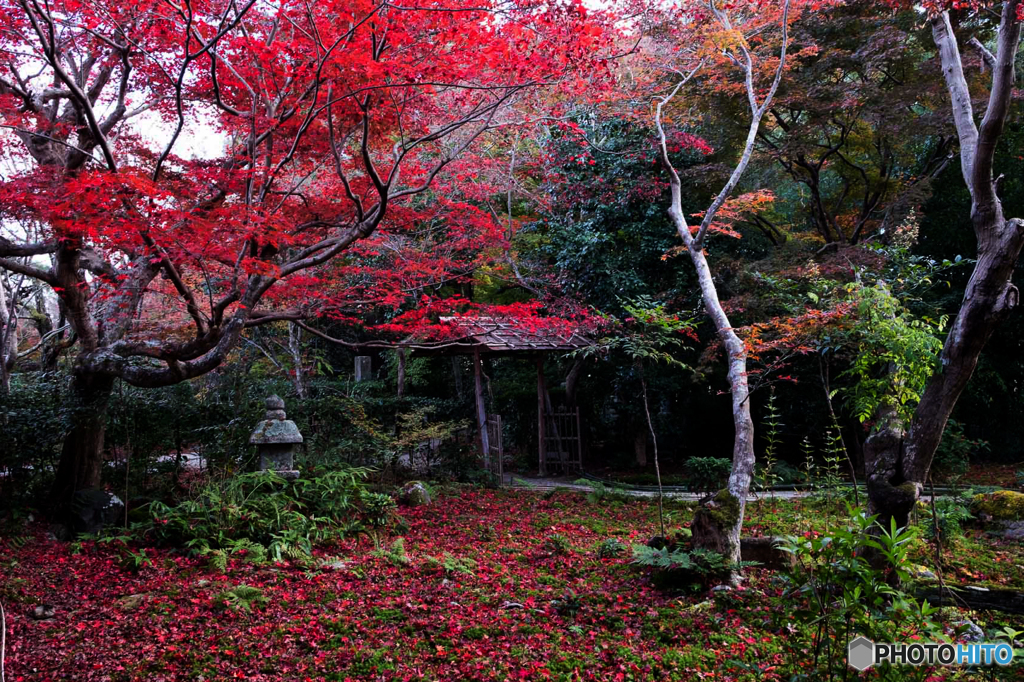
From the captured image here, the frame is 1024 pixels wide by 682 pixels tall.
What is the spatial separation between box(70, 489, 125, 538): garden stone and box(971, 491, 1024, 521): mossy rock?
9.48 meters

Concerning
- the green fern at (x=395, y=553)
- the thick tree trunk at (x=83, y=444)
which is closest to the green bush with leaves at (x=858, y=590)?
the green fern at (x=395, y=553)

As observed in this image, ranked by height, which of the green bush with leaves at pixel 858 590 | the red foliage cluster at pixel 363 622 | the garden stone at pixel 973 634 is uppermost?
the green bush with leaves at pixel 858 590

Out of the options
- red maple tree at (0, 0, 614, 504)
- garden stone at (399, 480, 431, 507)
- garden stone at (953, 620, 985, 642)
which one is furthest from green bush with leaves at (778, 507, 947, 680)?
garden stone at (399, 480, 431, 507)

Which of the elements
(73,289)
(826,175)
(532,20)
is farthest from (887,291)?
(826,175)

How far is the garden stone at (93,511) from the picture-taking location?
6.66 metres

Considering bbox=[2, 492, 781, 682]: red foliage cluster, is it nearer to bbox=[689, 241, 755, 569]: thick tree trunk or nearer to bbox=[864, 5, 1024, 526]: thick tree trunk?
bbox=[689, 241, 755, 569]: thick tree trunk

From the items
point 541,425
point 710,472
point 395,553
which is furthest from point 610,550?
point 541,425

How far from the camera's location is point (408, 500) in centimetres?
854

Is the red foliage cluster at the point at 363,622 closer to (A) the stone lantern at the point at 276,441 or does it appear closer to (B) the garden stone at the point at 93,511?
(B) the garden stone at the point at 93,511

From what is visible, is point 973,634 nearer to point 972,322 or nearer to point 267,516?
point 972,322

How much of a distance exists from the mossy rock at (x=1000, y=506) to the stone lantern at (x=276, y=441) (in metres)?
7.90

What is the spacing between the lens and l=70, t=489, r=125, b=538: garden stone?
6.66m

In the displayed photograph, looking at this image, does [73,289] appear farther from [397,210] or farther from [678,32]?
[678,32]

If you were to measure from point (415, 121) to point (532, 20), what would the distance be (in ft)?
6.86
